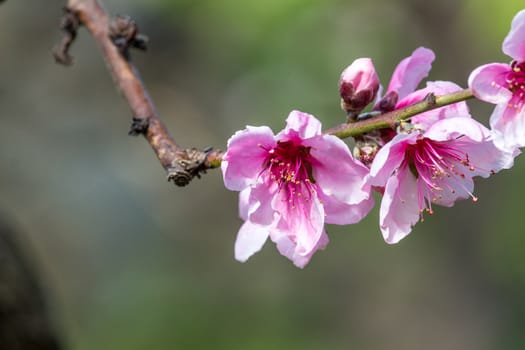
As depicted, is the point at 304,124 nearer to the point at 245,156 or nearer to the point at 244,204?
the point at 245,156

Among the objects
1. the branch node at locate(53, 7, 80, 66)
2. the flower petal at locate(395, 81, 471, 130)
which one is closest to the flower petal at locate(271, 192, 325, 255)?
the flower petal at locate(395, 81, 471, 130)

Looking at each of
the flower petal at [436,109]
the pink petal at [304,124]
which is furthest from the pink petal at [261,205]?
the flower petal at [436,109]

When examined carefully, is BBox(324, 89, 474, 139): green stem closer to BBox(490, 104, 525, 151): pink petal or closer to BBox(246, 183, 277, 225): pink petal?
BBox(490, 104, 525, 151): pink petal

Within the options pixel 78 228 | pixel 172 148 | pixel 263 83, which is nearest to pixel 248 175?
pixel 172 148

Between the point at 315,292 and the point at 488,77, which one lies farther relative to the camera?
the point at 315,292

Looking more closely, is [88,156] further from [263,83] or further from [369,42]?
[369,42]

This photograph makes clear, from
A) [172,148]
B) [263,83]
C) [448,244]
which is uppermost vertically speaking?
[263,83]
